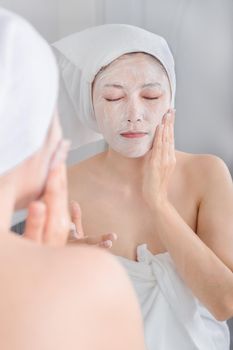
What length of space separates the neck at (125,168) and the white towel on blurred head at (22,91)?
2.58 ft

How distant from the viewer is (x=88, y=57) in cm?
133

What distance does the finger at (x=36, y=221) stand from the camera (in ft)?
2.24

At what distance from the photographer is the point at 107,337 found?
0.59 metres

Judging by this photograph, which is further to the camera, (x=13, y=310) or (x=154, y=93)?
(x=154, y=93)

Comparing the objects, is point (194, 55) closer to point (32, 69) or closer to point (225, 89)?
point (225, 89)

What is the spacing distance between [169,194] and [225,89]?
372 mm

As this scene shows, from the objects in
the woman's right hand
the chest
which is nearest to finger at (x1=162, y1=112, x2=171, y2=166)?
the chest

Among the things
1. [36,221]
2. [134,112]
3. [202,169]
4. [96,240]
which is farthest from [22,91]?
[202,169]

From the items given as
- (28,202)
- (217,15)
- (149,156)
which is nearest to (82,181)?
(149,156)

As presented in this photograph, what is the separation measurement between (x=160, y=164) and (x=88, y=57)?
269 millimetres

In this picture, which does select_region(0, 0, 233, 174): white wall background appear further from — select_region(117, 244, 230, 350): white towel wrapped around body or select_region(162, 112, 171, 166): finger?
select_region(117, 244, 230, 350): white towel wrapped around body

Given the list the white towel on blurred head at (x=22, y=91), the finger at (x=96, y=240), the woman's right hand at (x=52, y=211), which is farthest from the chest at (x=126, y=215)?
the white towel on blurred head at (x=22, y=91)

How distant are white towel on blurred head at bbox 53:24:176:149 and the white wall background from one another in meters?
0.28

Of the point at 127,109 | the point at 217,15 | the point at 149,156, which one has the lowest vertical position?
the point at 149,156
